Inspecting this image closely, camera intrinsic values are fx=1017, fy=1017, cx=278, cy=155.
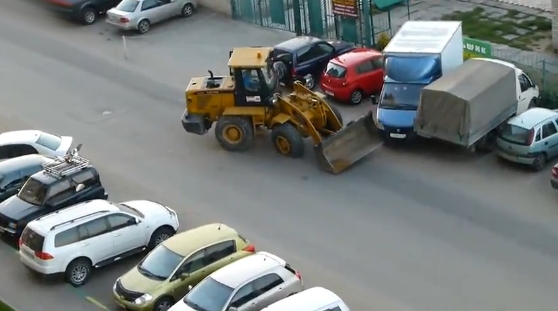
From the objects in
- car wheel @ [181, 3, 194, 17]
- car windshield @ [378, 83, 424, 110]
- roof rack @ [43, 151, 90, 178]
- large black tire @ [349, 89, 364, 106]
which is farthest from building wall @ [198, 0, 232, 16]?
roof rack @ [43, 151, 90, 178]

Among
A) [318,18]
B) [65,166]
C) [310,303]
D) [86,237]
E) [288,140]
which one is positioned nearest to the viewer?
[310,303]

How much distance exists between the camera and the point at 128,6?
34688 mm

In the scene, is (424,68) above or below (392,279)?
above

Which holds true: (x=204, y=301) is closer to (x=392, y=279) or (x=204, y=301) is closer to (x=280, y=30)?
(x=392, y=279)

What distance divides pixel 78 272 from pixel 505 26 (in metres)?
17.7

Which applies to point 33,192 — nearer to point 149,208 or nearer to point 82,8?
point 149,208

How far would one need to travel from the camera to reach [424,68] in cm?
2636

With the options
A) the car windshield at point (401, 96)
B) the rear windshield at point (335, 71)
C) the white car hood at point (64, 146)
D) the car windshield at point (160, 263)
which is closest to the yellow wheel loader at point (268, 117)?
the car windshield at point (401, 96)

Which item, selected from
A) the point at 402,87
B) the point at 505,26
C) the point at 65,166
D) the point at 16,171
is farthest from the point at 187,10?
the point at 65,166

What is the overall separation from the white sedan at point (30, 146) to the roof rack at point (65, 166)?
2.06m

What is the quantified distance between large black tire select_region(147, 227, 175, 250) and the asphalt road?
Answer: 2.39 ft

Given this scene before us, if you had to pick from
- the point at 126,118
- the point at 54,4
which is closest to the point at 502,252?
the point at 126,118

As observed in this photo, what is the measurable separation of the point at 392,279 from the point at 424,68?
766 centimetres

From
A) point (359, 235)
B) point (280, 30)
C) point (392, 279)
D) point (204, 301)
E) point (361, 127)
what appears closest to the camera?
point (204, 301)
